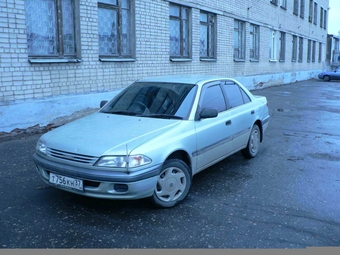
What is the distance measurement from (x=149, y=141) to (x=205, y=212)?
1.01 m

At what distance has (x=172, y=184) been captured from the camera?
4.25 m

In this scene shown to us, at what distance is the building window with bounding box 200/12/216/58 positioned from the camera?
49.2 feet

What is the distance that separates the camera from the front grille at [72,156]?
3.77 m

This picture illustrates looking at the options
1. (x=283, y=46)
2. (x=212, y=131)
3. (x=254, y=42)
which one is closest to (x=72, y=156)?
(x=212, y=131)

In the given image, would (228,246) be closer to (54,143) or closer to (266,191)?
(266,191)

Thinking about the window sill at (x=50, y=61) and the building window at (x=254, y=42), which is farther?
the building window at (x=254, y=42)

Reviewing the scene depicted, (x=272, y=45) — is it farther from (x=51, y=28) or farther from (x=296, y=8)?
(x=51, y=28)

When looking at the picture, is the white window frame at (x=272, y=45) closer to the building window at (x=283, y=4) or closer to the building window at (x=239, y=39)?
the building window at (x=283, y=4)

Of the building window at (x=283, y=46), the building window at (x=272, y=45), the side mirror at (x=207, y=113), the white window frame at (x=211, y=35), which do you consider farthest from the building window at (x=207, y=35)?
the building window at (x=283, y=46)

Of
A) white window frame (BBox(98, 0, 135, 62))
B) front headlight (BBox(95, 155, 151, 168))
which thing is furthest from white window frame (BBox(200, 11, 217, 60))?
front headlight (BBox(95, 155, 151, 168))

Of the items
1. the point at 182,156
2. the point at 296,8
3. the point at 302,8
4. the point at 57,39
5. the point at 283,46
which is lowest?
the point at 182,156

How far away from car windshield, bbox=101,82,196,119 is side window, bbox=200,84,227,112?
186mm

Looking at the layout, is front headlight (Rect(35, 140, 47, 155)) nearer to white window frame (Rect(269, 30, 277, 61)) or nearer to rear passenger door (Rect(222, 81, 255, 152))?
rear passenger door (Rect(222, 81, 255, 152))

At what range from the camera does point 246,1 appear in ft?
60.7
